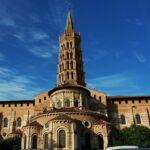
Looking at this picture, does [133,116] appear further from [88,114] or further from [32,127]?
[32,127]

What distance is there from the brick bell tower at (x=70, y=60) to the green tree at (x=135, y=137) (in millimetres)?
26289

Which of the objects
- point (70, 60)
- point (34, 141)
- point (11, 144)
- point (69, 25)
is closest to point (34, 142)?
point (34, 141)

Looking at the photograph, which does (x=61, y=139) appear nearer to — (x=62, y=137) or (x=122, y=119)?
(x=62, y=137)

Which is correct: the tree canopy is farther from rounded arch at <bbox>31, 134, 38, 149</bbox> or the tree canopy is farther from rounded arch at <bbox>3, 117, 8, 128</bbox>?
rounded arch at <bbox>3, 117, 8, 128</bbox>

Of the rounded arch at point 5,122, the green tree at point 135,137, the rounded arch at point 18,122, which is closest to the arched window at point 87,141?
the green tree at point 135,137

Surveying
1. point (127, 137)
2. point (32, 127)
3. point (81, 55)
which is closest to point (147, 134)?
point (127, 137)

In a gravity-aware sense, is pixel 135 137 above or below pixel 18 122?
below

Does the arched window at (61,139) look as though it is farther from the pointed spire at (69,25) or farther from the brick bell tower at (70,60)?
the pointed spire at (69,25)

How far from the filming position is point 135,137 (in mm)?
46312

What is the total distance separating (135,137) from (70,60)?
36.0 metres

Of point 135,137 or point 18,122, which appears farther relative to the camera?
point 18,122

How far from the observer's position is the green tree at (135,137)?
146ft

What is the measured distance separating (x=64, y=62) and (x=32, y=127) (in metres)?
33.3


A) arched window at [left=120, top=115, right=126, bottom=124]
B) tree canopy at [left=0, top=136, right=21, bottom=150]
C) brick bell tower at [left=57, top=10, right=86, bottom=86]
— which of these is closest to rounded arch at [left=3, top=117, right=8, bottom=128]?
brick bell tower at [left=57, top=10, right=86, bottom=86]
